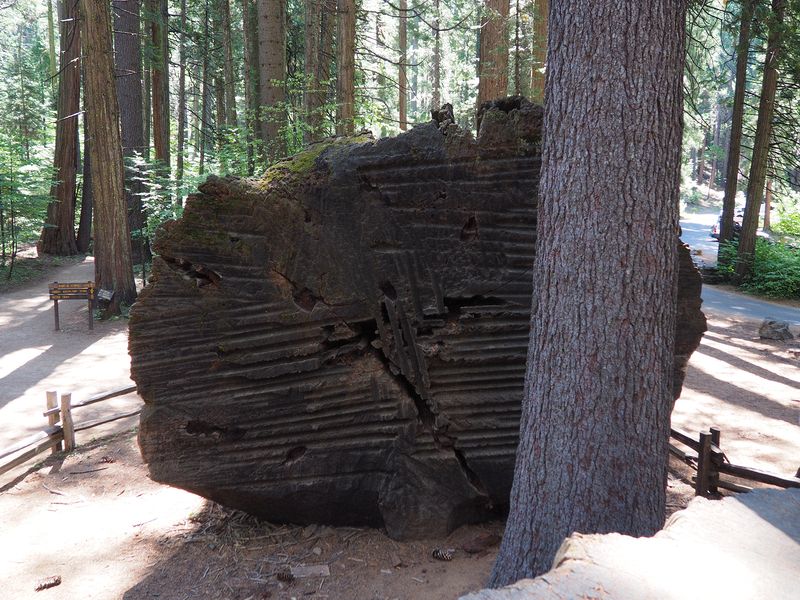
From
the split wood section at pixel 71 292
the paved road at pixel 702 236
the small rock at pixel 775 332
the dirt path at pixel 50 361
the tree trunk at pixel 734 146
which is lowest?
the dirt path at pixel 50 361

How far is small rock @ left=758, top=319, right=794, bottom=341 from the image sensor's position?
10.8 m

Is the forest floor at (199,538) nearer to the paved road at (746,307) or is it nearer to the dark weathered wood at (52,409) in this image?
the dark weathered wood at (52,409)

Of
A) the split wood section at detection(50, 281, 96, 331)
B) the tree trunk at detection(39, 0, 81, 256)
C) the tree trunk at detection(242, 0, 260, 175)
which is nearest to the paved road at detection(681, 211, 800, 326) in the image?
the tree trunk at detection(242, 0, 260, 175)

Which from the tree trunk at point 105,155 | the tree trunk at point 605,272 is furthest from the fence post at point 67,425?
the tree trunk at point 105,155

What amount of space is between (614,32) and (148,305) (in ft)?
9.21

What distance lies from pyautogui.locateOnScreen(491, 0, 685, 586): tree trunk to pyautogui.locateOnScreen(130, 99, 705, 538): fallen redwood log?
1.03m

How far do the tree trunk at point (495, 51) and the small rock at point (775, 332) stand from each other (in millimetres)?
6406

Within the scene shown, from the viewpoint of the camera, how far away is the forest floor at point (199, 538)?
3.59m

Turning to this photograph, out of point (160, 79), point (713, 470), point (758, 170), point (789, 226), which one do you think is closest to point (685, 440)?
point (713, 470)

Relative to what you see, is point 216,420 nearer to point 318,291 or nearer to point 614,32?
point 318,291

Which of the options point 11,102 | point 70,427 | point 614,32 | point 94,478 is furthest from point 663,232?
point 11,102

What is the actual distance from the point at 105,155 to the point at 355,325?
30.8ft

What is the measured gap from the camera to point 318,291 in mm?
3740

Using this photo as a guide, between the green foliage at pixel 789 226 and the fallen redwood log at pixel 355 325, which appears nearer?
the fallen redwood log at pixel 355 325
